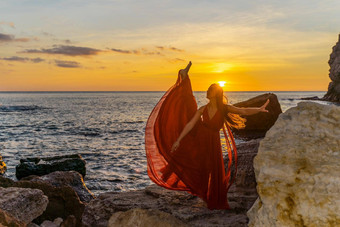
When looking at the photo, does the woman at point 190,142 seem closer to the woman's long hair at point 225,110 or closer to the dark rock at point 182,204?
the woman's long hair at point 225,110

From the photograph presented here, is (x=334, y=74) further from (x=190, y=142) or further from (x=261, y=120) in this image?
(x=190, y=142)

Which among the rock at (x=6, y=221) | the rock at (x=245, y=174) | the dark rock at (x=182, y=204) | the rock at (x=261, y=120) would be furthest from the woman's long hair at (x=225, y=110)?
the rock at (x=261, y=120)

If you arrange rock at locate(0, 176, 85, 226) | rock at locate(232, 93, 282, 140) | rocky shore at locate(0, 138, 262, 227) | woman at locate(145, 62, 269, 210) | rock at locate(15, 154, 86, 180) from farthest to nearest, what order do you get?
rock at locate(232, 93, 282, 140), rock at locate(15, 154, 86, 180), rock at locate(0, 176, 85, 226), woman at locate(145, 62, 269, 210), rocky shore at locate(0, 138, 262, 227)

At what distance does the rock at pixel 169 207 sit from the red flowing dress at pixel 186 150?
186 mm

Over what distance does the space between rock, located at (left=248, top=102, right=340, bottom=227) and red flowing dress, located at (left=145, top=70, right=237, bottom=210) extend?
226cm

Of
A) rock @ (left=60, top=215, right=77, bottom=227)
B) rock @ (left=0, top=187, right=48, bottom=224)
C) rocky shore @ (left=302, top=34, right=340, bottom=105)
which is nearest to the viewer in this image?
rock @ (left=0, top=187, right=48, bottom=224)

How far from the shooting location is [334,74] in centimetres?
5534

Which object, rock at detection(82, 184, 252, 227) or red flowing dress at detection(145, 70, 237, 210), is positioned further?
red flowing dress at detection(145, 70, 237, 210)

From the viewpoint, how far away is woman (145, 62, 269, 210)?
5504 mm

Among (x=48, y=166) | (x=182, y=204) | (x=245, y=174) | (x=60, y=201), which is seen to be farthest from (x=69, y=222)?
(x=48, y=166)

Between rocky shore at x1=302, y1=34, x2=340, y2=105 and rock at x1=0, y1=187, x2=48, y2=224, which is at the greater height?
rocky shore at x1=302, y1=34, x2=340, y2=105

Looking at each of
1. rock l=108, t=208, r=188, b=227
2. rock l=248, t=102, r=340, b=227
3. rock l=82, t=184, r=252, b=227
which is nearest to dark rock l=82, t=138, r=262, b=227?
rock l=82, t=184, r=252, b=227

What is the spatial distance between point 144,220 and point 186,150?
172 centimetres

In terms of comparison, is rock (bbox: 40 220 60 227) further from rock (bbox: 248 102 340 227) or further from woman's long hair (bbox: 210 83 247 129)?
rock (bbox: 248 102 340 227)
